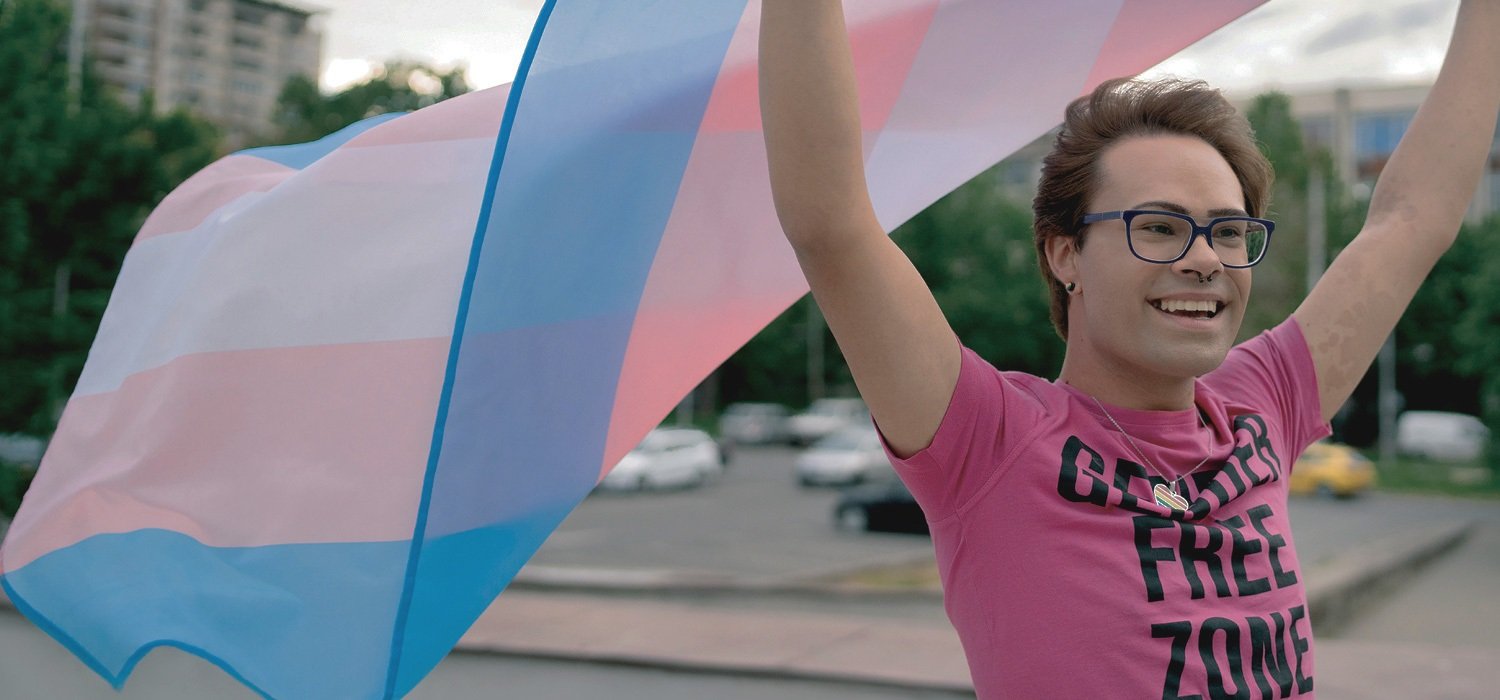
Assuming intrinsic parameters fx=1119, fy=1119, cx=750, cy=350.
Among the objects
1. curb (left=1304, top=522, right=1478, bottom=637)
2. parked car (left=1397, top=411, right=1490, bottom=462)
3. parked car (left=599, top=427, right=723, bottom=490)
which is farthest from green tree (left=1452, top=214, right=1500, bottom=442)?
parked car (left=599, top=427, right=723, bottom=490)

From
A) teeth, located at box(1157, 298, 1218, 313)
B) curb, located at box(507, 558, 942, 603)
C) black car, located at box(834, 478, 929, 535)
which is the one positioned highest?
teeth, located at box(1157, 298, 1218, 313)

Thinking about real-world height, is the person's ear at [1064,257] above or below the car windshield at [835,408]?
above

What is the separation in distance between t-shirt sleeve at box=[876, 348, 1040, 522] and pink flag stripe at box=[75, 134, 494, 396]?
0.61 m

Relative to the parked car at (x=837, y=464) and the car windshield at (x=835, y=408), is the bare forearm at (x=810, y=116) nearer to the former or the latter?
the parked car at (x=837, y=464)

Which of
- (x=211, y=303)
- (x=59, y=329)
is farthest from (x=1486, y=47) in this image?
(x=59, y=329)

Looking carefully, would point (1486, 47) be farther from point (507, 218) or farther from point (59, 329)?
point (59, 329)

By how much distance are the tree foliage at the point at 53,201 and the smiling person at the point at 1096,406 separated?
10.6 meters

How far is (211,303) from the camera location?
151 centimetres

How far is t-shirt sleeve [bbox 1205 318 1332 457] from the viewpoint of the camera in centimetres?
165

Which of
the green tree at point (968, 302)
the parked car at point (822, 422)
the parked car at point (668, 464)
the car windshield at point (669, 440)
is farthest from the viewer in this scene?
the green tree at point (968, 302)

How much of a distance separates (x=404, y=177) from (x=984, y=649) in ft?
3.13

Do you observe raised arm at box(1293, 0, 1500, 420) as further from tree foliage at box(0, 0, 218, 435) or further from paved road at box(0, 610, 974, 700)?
tree foliage at box(0, 0, 218, 435)

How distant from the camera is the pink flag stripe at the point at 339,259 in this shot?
142 cm

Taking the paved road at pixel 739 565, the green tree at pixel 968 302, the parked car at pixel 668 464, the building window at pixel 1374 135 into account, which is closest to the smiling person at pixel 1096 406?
the paved road at pixel 739 565
